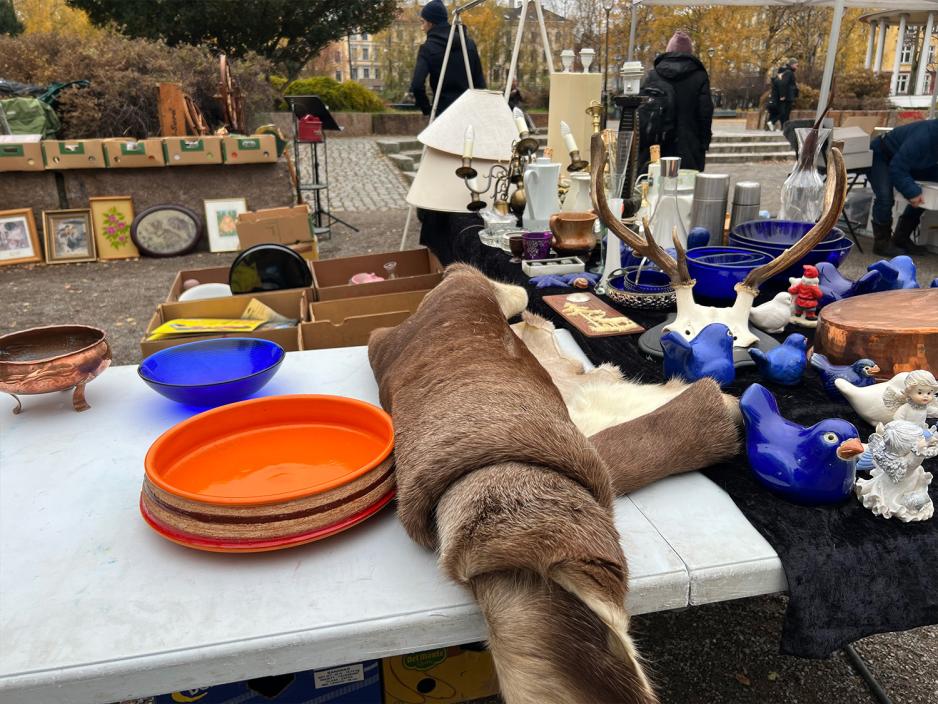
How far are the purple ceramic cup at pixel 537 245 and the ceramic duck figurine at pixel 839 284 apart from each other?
2.99 feet

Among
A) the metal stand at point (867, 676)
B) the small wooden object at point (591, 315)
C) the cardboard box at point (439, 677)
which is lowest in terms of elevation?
the metal stand at point (867, 676)

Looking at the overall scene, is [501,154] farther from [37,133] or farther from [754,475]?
[37,133]

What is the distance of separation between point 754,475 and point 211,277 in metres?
2.81

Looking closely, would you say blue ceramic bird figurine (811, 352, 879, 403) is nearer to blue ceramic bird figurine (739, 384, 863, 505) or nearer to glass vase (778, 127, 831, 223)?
blue ceramic bird figurine (739, 384, 863, 505)

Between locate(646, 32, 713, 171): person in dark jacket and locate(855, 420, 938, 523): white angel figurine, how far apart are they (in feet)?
14.0

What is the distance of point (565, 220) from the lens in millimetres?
2326

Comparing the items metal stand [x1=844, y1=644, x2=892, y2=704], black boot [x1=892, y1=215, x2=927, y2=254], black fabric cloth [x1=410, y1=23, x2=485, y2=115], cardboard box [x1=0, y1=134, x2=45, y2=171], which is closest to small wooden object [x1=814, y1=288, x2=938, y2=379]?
metal stand [x1=844, y1=644, x2=892, y2=704]

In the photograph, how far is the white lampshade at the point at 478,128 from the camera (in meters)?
3.15

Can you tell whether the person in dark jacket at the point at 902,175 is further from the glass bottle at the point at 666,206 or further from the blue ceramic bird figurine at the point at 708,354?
the blue ceramic bird figurine at the point at 708,354

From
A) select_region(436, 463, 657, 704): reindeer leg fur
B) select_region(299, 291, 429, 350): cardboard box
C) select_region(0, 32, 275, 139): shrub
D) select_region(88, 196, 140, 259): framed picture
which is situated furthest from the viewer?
select_region(0, 32, 275, 139): shrub

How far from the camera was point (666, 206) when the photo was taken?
2064 mm

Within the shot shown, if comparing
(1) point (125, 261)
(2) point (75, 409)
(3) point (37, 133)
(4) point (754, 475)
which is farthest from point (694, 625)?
(3) point (37, 133)


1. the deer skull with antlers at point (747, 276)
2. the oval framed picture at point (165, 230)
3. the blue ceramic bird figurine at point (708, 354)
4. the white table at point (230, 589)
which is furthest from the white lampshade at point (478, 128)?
the oval framed picture at point (165, 230)

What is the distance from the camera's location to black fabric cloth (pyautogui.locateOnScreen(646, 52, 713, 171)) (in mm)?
4863
